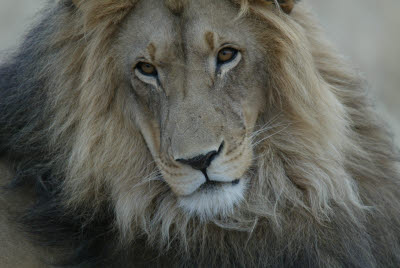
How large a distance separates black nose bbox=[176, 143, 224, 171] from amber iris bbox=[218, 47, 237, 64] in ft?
1.72

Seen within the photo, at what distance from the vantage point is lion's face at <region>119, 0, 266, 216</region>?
12.4ft

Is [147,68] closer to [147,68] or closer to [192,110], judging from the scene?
[147,68]

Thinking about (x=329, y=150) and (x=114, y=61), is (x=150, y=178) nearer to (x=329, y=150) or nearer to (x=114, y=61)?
(x=114, y=61)

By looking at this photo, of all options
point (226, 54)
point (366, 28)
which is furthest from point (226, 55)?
point (366, 28)

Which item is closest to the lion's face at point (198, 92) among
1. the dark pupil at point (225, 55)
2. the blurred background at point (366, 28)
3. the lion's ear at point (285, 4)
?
the dark pupil at point (225, 55)

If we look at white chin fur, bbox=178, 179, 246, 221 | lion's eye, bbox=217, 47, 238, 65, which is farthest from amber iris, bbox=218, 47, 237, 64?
white chin fur, bbox=178, 179, 246, 221

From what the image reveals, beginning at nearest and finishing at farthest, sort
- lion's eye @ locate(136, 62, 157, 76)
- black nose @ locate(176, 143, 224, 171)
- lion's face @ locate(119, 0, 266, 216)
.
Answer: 1. black nose @ locate(176, 143, 224, 171)
2. lion's face @ locate(119, 0, 266, 216)
3. lion's eye @ locate(136, 62, 157, 76)

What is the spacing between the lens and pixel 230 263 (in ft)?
13.6

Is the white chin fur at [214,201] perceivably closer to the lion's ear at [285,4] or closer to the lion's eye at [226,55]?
the lion's eye at [226,55]

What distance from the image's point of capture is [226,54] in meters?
3.96

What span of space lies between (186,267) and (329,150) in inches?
40.5

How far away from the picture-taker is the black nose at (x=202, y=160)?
364 cm

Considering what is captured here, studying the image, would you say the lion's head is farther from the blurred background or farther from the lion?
the blurred background

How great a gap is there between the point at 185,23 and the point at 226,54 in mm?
272
